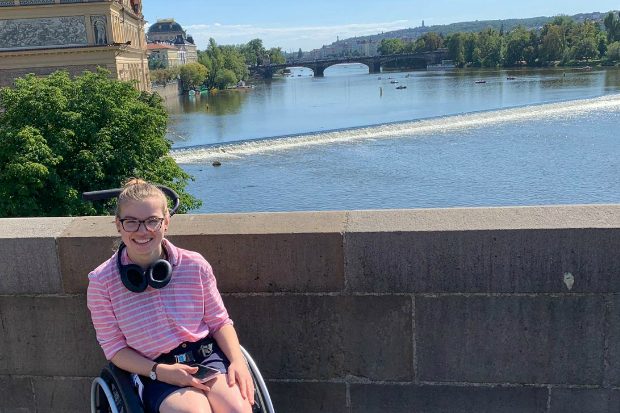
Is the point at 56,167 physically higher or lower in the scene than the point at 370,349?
lower

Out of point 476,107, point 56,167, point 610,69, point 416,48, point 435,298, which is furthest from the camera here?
point 416,48

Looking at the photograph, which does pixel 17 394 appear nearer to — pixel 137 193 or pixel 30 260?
pixel 30 260

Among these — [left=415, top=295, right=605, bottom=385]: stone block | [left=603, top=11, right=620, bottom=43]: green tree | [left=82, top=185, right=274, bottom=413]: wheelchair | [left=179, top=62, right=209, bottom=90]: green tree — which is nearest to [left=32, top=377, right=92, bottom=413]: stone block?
[left=82, top=185, right=274, bottom=413]: wheelchair

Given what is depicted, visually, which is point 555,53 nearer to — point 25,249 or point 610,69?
point 610,69

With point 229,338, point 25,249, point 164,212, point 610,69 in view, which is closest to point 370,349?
point 229,338

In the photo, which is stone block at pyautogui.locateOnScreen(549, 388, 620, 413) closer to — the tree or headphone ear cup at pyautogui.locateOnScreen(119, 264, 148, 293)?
headphone ear cup at pyautogui.locateOnScreen(119, 264, 148, 293)

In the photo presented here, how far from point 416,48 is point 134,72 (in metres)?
116

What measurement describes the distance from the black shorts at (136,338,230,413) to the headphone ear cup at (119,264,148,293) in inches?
10.1

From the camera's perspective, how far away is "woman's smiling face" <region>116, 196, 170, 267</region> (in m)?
2.32

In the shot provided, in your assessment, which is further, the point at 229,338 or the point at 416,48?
the point at 416,48

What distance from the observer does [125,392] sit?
229cm

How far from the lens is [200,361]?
2404 millimetres

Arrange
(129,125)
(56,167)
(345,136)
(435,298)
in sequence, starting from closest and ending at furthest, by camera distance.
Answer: (435,298), (56,167), (129,125), (345,136)

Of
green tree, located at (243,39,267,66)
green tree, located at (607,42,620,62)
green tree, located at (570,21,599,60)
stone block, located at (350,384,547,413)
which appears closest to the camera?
stone block, located at (350,384,547,413)
